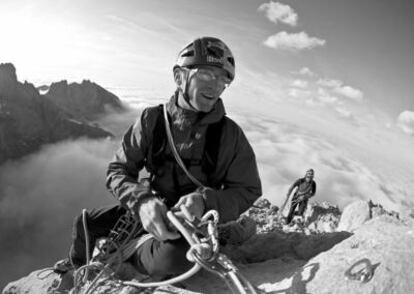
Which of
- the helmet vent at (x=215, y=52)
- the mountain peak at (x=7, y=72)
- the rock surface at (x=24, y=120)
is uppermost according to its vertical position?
the mountain peak at (x=7, y=72)

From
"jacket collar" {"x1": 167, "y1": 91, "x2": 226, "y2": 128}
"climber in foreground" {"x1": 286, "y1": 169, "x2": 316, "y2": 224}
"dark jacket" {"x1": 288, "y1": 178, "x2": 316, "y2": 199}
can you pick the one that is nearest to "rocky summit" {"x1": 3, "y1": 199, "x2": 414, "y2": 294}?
"jacket collar" {"x1": 167, "y1": 91, "x2": 226, "y2": 128}

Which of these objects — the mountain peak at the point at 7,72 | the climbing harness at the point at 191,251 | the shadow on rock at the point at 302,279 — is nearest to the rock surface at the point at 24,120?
the mountain peak at the point at 7,72

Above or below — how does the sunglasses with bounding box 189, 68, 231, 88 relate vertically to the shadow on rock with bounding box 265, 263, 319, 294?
above

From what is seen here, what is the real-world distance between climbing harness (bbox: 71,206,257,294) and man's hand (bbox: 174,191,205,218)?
79 millimetres

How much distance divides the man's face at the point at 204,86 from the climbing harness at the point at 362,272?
6.61ft

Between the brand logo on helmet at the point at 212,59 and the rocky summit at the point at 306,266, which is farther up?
the brand logo on helmet at the point at 212,59

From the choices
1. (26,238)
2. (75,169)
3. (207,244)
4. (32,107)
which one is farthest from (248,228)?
(75,169)

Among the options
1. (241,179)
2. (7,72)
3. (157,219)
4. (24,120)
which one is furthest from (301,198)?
(24,120)

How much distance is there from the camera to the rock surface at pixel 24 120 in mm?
114387

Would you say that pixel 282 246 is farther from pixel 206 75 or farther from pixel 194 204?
pixel 206 75

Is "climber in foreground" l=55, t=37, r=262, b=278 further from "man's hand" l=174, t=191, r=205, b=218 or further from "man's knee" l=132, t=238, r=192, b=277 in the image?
"man's hand" l=174, t=191, r=205, b=218

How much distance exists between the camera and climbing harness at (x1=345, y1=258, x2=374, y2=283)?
6.48 feet

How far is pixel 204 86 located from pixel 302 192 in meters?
11.0

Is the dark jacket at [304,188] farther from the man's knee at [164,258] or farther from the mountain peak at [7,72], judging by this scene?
the mountain peak at [7,72]
